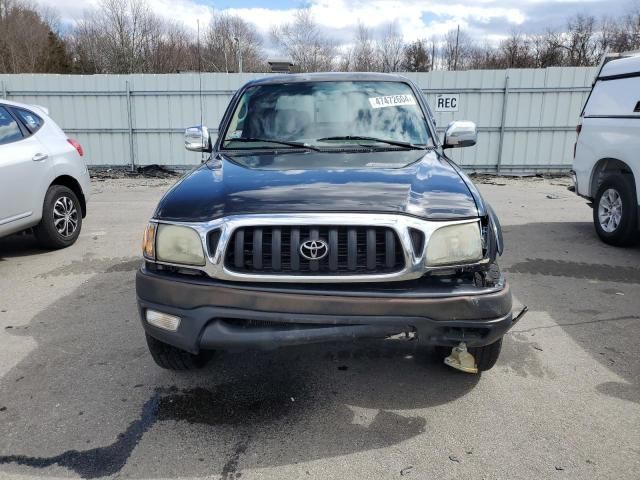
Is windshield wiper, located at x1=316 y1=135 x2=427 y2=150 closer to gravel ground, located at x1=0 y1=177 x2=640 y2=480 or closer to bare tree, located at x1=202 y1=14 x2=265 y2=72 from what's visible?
gravel ground, located at x1=0 y1=177 x2=640 y2=480

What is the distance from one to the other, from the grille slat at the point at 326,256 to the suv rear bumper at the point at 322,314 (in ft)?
0.30

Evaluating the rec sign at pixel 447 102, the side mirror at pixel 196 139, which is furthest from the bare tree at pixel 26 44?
the side mirror at pixel 196 139

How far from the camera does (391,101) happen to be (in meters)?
3.96

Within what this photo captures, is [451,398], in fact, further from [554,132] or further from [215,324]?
[554,132]

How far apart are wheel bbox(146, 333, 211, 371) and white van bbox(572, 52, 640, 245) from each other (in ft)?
16.5

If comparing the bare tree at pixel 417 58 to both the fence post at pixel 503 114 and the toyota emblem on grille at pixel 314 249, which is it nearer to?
the fence post at pixel 503 114

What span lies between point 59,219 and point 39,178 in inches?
25.8

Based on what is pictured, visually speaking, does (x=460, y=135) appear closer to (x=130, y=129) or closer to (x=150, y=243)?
(x=150, y=243)

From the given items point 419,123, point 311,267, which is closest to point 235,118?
point 419,123

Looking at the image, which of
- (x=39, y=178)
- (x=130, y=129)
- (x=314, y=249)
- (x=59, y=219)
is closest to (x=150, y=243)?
(x=314, y=249)

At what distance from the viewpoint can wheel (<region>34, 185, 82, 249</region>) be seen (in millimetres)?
5934

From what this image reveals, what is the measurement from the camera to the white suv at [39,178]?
17.5 feet

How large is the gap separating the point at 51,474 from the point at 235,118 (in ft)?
8.79

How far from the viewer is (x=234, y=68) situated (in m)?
38.2
